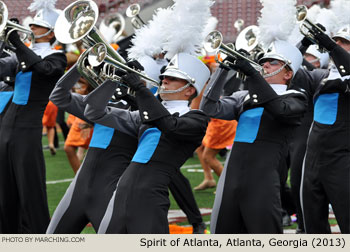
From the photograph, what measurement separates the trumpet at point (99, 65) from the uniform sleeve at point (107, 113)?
0.06 meters

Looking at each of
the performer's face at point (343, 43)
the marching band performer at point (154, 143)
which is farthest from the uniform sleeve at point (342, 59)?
the marching band performer at point (154, 143)

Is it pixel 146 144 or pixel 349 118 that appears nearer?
pixel 146 144

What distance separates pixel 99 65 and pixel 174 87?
44 centimetres

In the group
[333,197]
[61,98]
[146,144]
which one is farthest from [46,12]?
[333,197]

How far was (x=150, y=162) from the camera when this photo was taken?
12.9ft

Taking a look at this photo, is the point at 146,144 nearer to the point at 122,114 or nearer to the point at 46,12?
the point at 122,114

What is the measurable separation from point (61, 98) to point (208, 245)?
4.77 ft

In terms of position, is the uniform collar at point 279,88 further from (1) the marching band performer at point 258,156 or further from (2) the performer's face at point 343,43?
(2) the performer's face at point 343,43

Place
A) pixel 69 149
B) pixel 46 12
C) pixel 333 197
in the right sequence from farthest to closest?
pixel 69 149 → pixel 46 12 → pixel 333 197

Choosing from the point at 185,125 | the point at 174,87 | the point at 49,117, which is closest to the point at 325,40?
the point at 174,87

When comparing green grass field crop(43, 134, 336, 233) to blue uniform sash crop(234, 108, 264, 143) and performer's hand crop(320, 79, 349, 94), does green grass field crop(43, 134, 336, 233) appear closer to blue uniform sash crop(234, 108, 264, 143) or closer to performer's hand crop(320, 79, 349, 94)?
performer's hand crop(320, 79, 349, 94)

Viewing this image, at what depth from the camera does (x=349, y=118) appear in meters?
5.20

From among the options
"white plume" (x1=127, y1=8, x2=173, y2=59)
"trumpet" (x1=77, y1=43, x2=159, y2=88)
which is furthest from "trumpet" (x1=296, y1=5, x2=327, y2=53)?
"trumpet" (x1=77, y1=43, x2=159, y2=88)

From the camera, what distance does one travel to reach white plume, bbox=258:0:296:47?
470 centimetres
